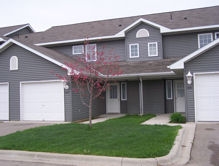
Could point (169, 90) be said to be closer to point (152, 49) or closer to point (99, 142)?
point (152, 49)

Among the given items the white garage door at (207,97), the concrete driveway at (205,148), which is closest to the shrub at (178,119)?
the white garage door at (207,97)

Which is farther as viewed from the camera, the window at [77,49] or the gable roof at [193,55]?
the window at [77,49]

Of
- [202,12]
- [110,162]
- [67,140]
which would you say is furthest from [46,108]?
[202,12]

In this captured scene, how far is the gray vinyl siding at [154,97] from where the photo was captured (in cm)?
1706

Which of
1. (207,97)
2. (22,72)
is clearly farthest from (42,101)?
(207,97)

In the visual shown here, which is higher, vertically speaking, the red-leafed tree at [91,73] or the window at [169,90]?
the red-leafed tree at [91,73]

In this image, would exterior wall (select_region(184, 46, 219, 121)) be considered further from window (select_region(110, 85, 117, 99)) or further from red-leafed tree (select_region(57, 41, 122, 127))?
window (select_region(110, 85, 117, 99))

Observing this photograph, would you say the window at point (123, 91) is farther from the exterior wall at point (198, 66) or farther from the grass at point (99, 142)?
the grass at point (99, 142)

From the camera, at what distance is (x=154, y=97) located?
1719cm

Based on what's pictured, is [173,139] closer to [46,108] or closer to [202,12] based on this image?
[46,108]

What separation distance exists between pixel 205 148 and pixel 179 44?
1106 cm

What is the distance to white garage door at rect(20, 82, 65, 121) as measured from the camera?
1405 centimetres

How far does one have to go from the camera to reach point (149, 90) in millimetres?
17250

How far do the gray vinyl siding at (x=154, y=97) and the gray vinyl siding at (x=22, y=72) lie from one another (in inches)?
234
